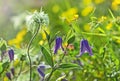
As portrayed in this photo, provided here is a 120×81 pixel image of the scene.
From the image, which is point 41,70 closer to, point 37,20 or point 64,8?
point 37,20

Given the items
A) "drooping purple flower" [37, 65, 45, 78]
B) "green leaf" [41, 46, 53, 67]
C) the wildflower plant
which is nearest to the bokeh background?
the wildflower plant

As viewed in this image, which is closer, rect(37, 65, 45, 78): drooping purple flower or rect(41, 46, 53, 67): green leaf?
rect(41, 46, 53, 67): green leaf

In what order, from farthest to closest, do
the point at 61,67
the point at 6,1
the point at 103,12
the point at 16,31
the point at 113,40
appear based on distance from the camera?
the point at 6,1 < the point at 16,31 < the point at 103,12 < the point at 113,40 < the point at 61,67

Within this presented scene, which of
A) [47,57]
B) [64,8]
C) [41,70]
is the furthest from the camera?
[64,8]

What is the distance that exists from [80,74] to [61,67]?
319 millimetres

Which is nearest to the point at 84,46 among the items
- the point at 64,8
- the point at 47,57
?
the point at 47,57

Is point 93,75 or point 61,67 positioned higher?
point 61,67

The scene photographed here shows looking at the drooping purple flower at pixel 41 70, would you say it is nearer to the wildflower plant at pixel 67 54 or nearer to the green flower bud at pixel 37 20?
the wildflower plant at pixel 67 54

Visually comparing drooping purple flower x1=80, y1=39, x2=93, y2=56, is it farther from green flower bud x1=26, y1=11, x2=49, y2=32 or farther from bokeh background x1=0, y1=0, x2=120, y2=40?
bokeh background x1=0, y1=0, x2=120, y2=40

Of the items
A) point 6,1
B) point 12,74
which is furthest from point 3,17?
point 12,74

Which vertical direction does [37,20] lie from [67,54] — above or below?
above

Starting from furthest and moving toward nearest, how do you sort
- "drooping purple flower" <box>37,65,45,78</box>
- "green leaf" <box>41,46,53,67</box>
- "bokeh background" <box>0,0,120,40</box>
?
"bokeh background" <box>0,0,120,40</box> → "drooping purple flower" <box>37,65,45,78</box> → "green leaf" <box>41,46,53,67</box>

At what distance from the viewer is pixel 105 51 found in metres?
1.36

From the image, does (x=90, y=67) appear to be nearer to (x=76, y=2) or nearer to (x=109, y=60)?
(x=109, y=60)
